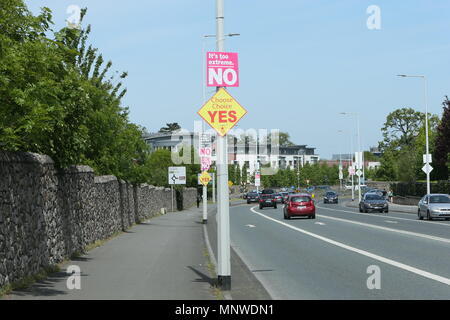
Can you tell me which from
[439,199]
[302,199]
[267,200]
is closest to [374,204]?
[302,199]

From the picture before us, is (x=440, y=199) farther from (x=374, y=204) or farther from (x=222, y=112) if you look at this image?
(x=222, y=112)

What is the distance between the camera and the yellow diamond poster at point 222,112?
1199 cm

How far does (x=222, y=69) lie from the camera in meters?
12.1

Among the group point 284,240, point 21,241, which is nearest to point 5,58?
point 21,241

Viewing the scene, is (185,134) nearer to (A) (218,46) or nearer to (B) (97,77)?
(B) (97,77)

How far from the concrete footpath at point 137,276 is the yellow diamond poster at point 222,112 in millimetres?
2784

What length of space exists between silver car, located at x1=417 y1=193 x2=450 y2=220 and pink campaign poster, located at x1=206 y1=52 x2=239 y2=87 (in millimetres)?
27023

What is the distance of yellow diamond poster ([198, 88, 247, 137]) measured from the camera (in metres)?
12.0

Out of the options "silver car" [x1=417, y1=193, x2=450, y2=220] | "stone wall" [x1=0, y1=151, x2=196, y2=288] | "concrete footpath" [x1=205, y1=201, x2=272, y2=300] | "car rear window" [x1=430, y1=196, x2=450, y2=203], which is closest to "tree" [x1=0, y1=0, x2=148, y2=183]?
"stone wall" [x1=0, y1=151, x2=196, y2=288]

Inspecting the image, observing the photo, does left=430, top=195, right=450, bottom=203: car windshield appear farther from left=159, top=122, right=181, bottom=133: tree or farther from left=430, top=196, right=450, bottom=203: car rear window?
left=159, top=122, right=181, bottom=133: tree

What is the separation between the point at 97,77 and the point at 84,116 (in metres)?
18.9

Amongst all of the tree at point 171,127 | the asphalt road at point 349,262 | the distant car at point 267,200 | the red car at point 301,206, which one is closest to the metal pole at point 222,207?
the asphalt road at point 349,262

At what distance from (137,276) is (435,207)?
26.9 metres

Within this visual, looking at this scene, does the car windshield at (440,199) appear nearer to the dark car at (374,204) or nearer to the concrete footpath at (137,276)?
the dark car at (374,204)
